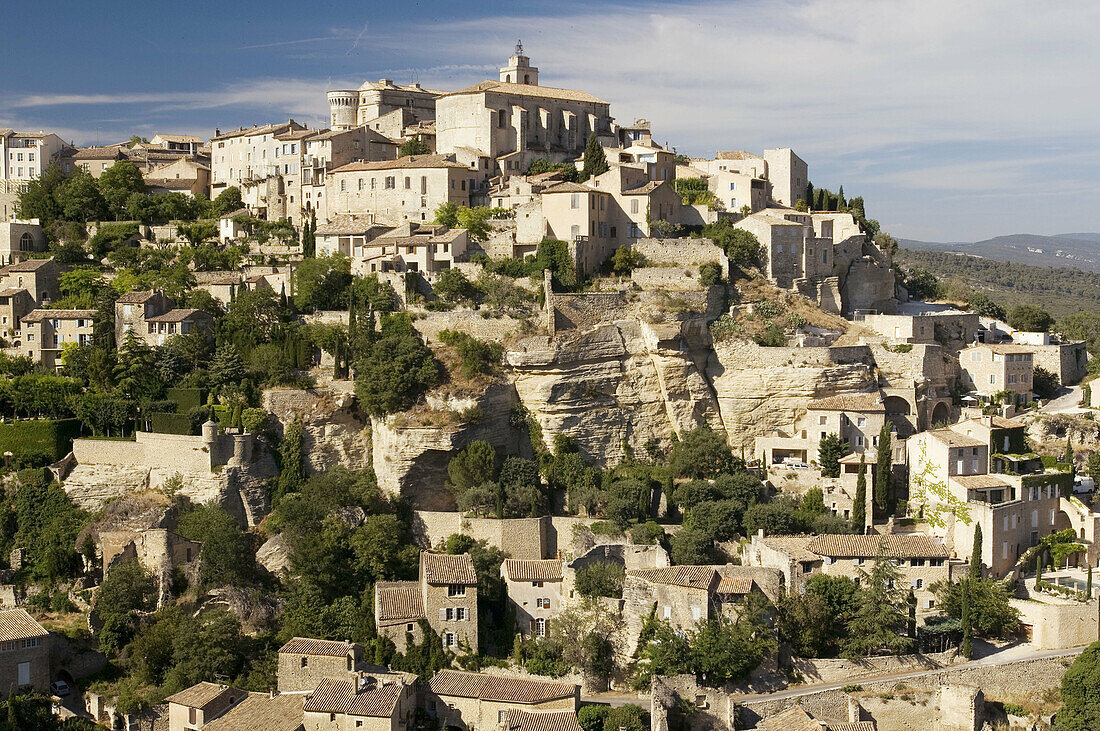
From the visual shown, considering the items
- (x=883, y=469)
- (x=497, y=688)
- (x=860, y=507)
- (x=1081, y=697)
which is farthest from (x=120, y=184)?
(x=1081, y=697)

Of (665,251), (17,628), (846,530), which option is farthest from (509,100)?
(17,628)

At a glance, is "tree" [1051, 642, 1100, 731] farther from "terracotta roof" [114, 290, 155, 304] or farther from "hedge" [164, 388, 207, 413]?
"terracotta roof" [114, 290, 155, 304]

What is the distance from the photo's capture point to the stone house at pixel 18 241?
180 feet

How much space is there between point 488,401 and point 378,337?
5.06 meters

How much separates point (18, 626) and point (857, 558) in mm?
24170

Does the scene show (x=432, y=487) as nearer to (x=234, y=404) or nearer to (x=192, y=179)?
(x=234, y=404)

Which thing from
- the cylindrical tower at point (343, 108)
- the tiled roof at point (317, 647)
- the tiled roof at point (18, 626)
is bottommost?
the tiled roof at point (317, 647)

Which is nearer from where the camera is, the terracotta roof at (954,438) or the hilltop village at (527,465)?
the hilltop village at (527,465)

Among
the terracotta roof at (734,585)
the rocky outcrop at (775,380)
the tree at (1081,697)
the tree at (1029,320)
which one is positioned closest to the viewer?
the tree at (1081,697)

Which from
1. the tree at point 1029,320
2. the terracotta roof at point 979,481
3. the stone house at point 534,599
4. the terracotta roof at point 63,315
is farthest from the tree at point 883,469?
the terracotta roof at point 63,315

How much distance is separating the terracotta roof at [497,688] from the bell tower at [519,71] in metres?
36.1

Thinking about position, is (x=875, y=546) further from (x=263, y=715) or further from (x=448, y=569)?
(x=263, y=715)

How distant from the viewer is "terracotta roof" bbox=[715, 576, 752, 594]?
1405 inches

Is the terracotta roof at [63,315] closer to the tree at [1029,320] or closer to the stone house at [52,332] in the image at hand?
the stone house at [52,332]
